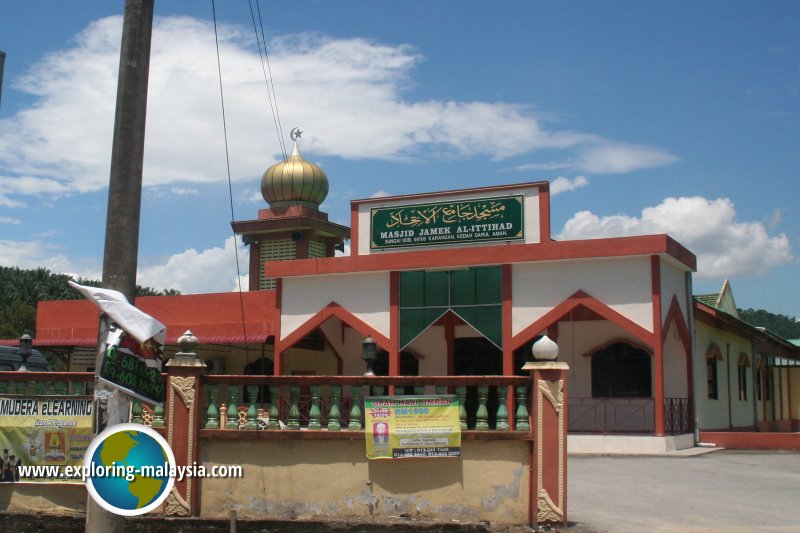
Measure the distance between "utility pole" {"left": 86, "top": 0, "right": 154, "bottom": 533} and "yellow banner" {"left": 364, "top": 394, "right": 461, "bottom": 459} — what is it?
10.1 ft

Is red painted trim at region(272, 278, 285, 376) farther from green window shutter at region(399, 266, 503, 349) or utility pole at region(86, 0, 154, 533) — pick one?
utility pole at region(86, 0, 154, 533)

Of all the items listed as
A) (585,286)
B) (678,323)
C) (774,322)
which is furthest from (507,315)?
(774,322)

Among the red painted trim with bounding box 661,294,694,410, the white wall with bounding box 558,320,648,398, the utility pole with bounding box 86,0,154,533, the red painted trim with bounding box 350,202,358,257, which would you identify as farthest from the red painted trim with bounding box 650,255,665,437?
the utility pole with bounding box 86,0,154,533

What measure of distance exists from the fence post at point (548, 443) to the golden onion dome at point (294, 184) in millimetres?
22582

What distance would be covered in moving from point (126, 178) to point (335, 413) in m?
3.60

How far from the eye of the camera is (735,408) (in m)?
26.3

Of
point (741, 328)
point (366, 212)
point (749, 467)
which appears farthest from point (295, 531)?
point (741, 328)

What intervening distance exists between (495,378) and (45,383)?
489 cm

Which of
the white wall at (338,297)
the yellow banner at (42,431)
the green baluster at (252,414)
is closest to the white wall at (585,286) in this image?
the white wall at (338,297)

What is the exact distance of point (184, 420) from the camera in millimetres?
9398

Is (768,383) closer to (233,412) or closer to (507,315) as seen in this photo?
(507,315)

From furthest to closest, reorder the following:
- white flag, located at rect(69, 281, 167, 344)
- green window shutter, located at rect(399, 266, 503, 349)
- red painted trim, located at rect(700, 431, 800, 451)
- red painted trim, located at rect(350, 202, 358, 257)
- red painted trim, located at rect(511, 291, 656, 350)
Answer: red painted trim, located at rect(350, 202, 358, 257)
green window shutter, located at rect(399, 266, 503, 349)
red painted trim, located at rect(700, 431, 800, 451)
red painted trim, located at rect(511, 291, 656, 350)
white flag, located at rect(69, 281, 167, 344)

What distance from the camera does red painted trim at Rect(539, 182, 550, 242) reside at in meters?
20.9

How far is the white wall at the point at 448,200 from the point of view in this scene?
21109mm
